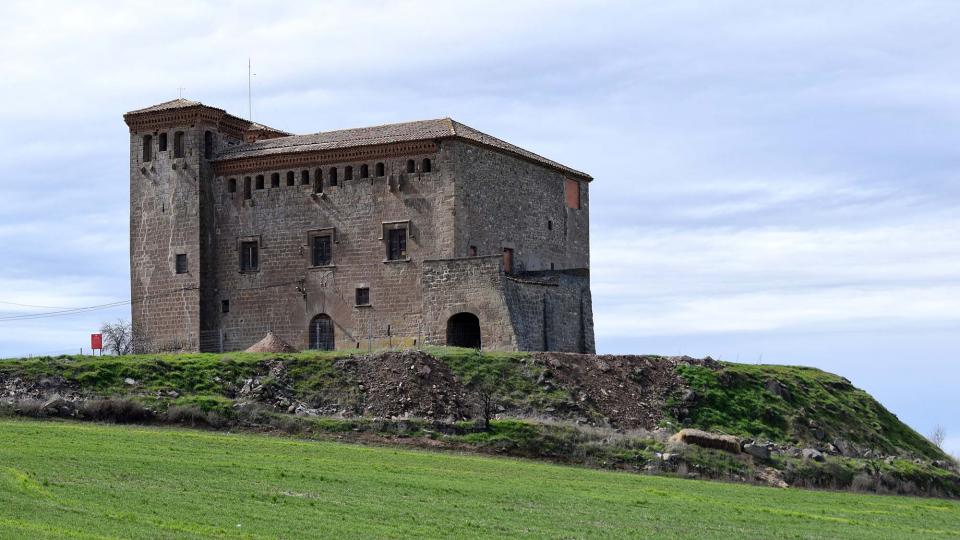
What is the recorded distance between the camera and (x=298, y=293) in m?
57.9

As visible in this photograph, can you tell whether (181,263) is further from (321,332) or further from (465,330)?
(465,330)

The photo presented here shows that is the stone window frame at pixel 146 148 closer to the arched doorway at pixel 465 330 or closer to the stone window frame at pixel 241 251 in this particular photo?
the stone window frame at pixel 241 251

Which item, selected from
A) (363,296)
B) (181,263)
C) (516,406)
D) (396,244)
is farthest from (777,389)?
(181,263)

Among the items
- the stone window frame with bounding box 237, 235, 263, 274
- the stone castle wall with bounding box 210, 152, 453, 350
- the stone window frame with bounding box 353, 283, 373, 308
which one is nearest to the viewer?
the stone castle wall with bounding box 210, 152, 453, 350

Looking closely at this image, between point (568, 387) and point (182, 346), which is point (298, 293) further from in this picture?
point (568, 387)

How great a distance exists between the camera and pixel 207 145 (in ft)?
199

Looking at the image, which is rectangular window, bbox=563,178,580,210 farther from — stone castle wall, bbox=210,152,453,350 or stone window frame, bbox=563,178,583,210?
stone castle wall, bbox=210,152,453,350

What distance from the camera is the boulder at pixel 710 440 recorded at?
141 ft

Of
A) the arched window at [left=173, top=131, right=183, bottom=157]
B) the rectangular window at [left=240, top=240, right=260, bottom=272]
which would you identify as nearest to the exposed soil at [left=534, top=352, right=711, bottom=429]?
the rectangular window at [left=240, top=240, right=260, bottom=272]

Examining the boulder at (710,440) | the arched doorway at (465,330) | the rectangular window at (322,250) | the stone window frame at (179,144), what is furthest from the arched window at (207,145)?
the boulder at (710,440)

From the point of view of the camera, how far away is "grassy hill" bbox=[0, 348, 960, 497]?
41.8m

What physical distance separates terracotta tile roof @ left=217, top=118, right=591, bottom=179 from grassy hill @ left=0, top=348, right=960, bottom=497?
35.7ft

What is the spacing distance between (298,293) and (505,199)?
9.91 meters

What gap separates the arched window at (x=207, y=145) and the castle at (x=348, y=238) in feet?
0.22
